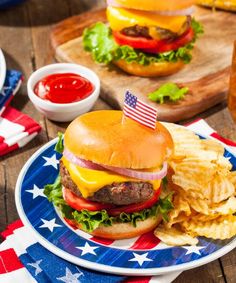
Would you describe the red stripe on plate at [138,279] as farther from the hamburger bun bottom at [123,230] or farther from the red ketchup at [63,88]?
the red ketchup at [63,88]

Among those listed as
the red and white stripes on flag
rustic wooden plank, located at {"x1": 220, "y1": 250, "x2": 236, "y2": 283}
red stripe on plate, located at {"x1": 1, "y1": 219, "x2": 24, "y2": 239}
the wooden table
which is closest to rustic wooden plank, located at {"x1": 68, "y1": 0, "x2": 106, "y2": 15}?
the wooden table

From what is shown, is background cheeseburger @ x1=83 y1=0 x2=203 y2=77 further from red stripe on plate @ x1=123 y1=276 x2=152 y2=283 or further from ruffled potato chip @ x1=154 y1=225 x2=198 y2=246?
red stripe on plate @ x1=123 y1=276 x2=152 y2=283

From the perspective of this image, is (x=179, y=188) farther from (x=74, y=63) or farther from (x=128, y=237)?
(x=74, y=63)

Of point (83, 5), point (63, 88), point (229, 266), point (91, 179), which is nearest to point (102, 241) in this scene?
point (91, 179)

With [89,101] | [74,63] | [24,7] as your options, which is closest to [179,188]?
[89,101]

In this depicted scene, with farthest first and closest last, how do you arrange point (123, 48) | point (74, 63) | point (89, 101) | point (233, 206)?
point (74, 63), point (123, 48), point (89, 101), point (233, 206)

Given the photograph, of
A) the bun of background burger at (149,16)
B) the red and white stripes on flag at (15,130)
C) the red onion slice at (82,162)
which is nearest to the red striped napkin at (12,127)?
the red and white stripes on flag at (15,130)
